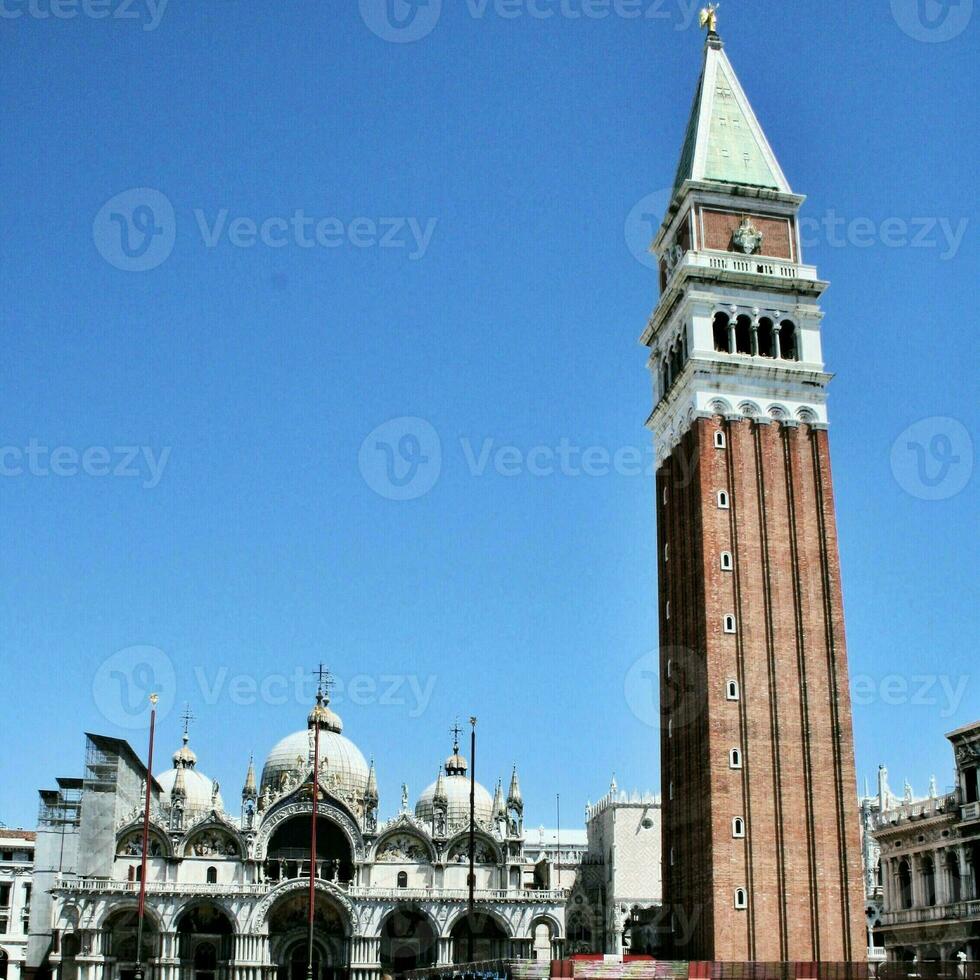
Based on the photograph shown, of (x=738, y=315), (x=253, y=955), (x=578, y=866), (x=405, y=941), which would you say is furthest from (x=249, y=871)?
(x=738, y=315)

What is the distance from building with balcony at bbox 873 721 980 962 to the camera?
61.2 metres

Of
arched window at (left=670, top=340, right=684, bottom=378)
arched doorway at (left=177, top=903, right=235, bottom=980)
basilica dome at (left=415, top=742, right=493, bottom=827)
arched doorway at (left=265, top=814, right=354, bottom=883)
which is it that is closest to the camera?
arched window at (left=670, top=340, right=684, bottom=378)

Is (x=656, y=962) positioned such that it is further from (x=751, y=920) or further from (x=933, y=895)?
(x=933, y=895)

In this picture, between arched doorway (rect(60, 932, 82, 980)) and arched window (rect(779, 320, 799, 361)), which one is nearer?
arched window (rect(779, 320, 799, 361))

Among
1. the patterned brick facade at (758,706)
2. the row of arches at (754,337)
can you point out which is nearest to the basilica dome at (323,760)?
the patterned brick facade at (758,706)

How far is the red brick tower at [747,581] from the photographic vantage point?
5412 centimetres

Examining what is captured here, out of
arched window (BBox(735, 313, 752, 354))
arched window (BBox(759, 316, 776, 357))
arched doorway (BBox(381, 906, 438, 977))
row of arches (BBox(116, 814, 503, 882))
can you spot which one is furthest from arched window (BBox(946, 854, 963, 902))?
arched doorway (BBox(381, 906, 438, 977))

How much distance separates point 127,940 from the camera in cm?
7894

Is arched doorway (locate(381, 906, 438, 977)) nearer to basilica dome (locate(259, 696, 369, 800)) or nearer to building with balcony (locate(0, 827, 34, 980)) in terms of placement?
basilica dome (locate(259, 696, 369, 800))

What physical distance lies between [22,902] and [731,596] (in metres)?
69.6

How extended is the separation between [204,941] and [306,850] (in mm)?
8030

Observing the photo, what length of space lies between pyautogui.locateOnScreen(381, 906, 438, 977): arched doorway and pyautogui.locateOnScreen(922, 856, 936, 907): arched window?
29.8m

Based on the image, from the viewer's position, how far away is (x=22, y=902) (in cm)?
10162

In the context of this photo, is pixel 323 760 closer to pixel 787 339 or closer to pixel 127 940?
pixel 127 940
